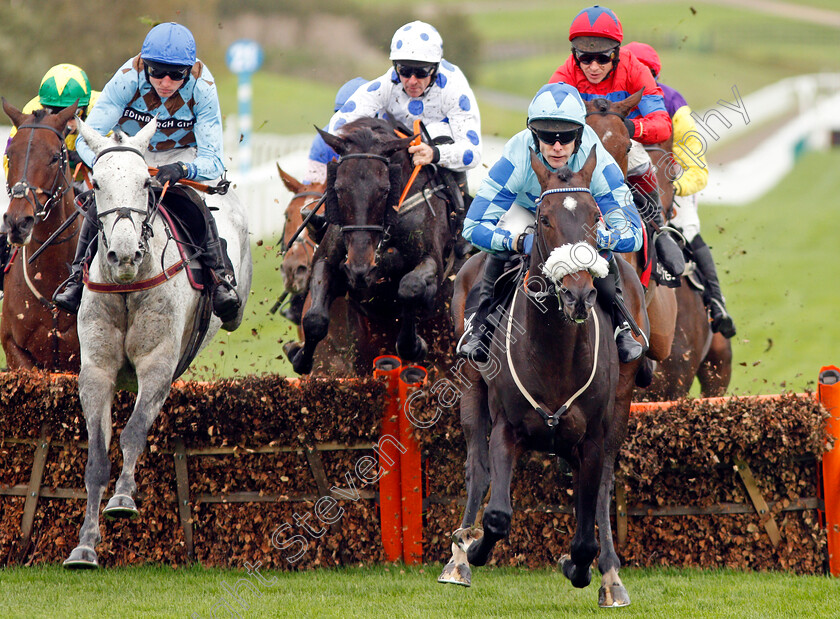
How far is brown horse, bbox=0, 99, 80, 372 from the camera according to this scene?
24.1ft

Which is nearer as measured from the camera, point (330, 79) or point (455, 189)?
point (455, 189)

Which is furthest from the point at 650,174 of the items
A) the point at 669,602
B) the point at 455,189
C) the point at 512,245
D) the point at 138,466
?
the point at 138,466

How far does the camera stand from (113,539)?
6.93m

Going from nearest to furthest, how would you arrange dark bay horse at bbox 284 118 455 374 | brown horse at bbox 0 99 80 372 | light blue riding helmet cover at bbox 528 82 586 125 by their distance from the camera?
light blue riding helmet cover at bbox 528 82 586 125 < brown horse at bbox 0 99 80 372 < dark bay horse at bbox 284 118 455 374

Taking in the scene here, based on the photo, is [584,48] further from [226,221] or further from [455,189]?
[226,221]

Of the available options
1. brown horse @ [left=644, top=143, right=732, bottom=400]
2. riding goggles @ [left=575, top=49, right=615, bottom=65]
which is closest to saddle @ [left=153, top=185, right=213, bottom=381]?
riding goggles @ [left=575, top=49, right=615, bottom=65]

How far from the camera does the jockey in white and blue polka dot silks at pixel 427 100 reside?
789 centimetres

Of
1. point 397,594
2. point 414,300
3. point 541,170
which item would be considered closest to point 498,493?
point 397,594

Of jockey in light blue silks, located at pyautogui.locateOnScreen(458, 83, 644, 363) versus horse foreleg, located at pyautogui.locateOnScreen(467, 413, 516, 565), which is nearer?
horse foreleg, located at pyautogui.locateOnScreen(467, 413, 516, 565)

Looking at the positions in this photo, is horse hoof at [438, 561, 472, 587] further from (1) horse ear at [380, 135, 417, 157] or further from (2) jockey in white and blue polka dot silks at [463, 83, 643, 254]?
(1) horse ear at [380, 135, 417, 157]

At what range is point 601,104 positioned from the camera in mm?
7059

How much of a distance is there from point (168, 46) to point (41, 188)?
1.15m

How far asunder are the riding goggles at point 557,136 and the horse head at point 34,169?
9.84ft

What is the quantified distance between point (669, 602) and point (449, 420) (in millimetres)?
1645
